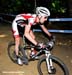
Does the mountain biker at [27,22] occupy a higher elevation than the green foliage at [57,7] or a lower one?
higher

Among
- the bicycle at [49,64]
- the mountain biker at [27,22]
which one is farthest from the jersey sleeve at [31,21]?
the bicycle at [49,64]

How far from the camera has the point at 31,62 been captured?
8.20 meters

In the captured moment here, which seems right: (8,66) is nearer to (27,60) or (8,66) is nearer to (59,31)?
(27,60)

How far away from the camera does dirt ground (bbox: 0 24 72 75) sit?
7652 mm

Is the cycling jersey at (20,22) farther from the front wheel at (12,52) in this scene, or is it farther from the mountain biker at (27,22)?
the front wheel at (12,52)

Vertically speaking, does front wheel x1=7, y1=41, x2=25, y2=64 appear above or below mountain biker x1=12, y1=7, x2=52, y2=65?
below

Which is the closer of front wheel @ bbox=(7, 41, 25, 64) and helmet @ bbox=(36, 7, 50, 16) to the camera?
helmet @ bbox=(36, 7, 50, 16)

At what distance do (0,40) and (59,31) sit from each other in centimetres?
234

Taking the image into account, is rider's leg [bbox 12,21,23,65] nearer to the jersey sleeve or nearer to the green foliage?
the jersey sleeve

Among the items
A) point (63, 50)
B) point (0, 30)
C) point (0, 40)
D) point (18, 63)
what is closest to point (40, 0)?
point (0, 30)

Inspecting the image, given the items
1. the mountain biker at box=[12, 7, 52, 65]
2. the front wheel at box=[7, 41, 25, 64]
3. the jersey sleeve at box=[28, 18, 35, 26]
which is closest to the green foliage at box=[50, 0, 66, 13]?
the front wheel at box=[7, 41, 25, 64]

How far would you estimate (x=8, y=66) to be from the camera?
8.00 m

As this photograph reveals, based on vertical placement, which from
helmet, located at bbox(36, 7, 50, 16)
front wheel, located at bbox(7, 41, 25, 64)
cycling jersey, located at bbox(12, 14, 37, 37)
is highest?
helmet, located at bbox(36, 7, 50, 16)

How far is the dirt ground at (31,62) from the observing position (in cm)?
765
